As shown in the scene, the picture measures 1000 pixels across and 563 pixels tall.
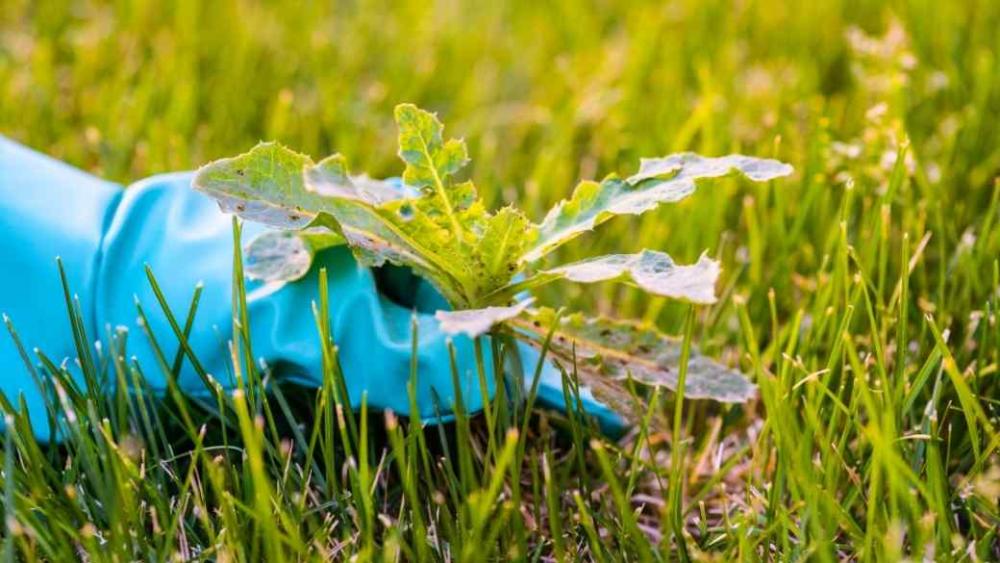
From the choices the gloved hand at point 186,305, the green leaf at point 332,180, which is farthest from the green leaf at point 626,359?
the green leaf at point 332,180

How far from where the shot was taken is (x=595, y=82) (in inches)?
88.7

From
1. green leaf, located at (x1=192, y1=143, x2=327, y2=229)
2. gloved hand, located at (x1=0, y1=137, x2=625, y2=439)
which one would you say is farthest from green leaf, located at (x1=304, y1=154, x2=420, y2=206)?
gloved hand, located at (x1=0, y1=137, x2=625, y2=439)

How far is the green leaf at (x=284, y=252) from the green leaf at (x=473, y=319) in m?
0.21

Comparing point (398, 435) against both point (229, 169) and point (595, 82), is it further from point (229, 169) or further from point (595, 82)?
point (595, 82)

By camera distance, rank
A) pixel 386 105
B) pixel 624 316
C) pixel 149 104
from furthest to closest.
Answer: pixel 386 105 < pixel 149 104 < pixel 624 316

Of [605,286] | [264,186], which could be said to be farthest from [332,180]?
[605,286]

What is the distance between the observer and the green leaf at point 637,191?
1164 mm

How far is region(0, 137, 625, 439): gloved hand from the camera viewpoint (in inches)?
47.9

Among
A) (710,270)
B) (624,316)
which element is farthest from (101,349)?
(624,316)

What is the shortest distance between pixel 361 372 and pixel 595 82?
1.18 m

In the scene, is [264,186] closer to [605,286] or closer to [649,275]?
[649,275]

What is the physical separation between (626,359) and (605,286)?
453 mm

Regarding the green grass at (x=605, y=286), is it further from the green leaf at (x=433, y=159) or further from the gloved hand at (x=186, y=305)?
the green leaf at (x=433, y=159)

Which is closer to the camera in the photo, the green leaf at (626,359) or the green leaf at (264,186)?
the green leaf at (264,186)
